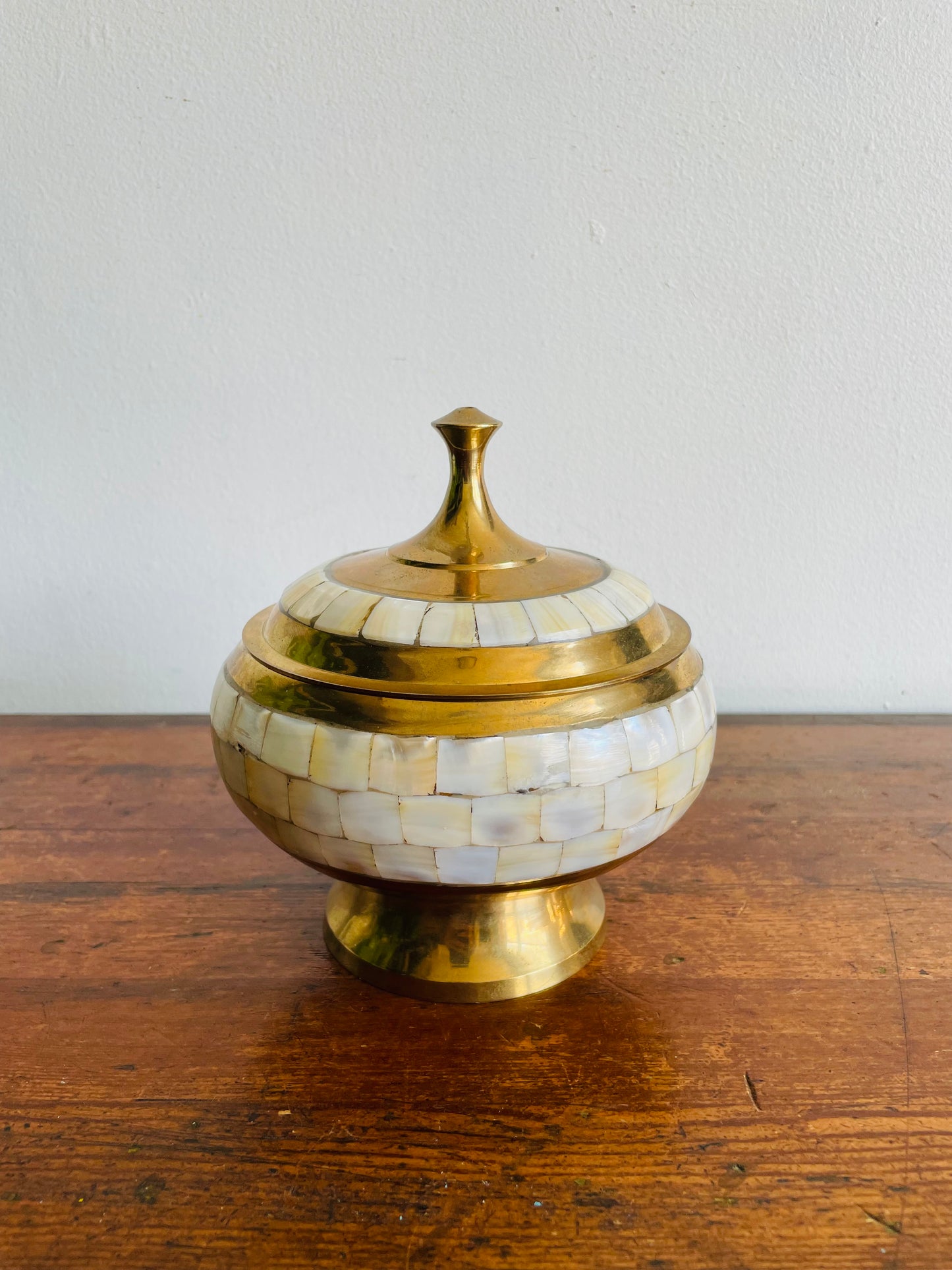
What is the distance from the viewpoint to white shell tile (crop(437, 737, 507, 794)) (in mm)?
448

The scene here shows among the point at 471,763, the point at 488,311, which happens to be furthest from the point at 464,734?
the point at 488,311

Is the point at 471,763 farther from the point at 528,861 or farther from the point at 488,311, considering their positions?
the point at 488,311

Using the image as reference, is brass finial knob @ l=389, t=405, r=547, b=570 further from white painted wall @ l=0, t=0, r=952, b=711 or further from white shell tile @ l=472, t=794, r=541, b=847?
white painted wall @ l=0, t=0, r=952, b=711

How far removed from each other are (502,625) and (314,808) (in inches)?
5.6

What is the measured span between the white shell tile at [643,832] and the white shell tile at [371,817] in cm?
13

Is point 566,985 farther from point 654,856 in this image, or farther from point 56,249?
point 56,249

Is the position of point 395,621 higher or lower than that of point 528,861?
higher

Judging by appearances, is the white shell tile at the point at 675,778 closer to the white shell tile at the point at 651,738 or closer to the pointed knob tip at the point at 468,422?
the white shell tile at the point at 651,738

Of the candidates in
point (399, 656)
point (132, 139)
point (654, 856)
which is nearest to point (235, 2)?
point (132, 139)

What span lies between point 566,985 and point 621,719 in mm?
199

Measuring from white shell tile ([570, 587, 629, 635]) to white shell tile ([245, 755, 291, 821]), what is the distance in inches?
7.5

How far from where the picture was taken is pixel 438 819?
0.46 meters

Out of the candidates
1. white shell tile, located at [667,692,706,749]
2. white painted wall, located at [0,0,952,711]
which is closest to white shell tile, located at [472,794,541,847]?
white shell tile, located at [667,692,706,749]

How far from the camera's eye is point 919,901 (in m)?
0.65
